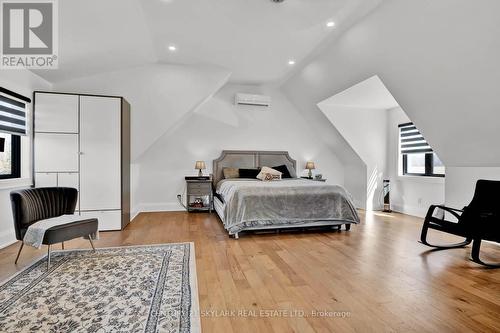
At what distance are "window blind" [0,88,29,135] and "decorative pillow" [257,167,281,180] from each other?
3794 millimetres

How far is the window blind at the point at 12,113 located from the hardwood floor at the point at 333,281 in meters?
1.46

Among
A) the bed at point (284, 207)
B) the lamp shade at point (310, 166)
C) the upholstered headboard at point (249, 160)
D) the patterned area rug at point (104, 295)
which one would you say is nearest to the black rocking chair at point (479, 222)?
the bed at point (284, 207)

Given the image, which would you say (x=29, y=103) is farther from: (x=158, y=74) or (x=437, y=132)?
(x=437, y=132)

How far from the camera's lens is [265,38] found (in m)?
3.75

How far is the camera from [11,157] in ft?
11.2

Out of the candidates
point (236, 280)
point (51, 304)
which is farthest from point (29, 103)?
point (236, 280)

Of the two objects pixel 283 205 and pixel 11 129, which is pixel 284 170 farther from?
pixel 11 129

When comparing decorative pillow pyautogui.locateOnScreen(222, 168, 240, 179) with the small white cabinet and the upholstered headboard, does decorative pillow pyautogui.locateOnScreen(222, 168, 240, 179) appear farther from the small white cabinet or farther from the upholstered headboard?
the small white cabinet

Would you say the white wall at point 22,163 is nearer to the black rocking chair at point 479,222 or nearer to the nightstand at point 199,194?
the nightstand at point 199,194

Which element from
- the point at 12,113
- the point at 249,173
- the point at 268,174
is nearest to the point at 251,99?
the point at 249,173

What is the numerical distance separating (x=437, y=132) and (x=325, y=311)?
3.23 metres

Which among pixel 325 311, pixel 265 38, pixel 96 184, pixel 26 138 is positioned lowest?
pixel 325 311

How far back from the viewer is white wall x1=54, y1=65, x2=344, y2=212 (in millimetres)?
4547

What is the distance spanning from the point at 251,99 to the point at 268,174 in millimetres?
1813
